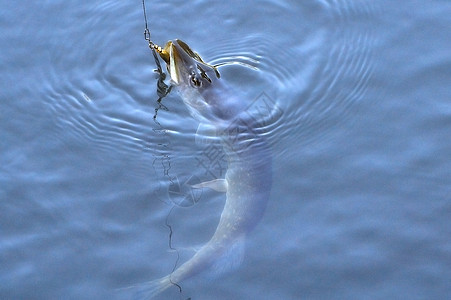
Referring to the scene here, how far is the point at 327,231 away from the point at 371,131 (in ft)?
3.41

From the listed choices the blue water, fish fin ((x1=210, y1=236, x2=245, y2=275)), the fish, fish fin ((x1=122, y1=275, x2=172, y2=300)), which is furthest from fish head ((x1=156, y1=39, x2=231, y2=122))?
fish fin ((x1=122, y1=275, x2=172, y2=300))

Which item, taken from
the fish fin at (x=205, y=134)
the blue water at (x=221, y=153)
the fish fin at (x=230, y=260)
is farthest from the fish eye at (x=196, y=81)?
the fish fin at (x=230, y=260)

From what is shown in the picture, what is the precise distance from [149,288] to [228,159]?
1271mm

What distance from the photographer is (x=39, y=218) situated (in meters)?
5.29

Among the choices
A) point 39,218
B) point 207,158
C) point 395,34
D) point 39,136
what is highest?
point 395,34

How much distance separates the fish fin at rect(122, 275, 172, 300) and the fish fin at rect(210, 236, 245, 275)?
0.32m

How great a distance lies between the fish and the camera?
195 inches

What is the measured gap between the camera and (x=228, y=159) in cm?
568

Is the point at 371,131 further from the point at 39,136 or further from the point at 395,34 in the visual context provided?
the point at 39,136

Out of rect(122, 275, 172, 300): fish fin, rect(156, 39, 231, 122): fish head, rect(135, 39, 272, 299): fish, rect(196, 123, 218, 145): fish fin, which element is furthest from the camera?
rect(156, 39, 231, 122): fish head

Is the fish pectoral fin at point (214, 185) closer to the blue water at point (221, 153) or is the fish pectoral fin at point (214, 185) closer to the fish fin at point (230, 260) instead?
the blue water at point (221, 153)

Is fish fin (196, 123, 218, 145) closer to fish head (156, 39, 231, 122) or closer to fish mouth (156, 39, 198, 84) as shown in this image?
fish head (156, 39, 231, 122)

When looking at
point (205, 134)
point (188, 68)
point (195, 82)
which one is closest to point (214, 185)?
point (205, 134)

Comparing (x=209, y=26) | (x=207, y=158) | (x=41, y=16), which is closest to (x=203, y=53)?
(x=209, y=26)
